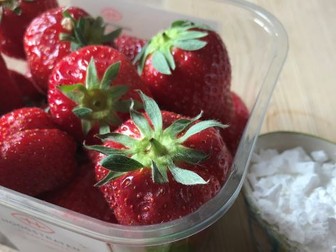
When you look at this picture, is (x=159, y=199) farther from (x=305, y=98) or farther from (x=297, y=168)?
(x=305, y=98)

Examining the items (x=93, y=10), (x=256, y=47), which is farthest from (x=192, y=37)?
(x=93, y=10)

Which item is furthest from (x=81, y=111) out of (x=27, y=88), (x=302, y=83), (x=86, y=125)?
(x=302, y=83)

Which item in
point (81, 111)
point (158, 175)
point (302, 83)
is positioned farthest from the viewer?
point (302, 83)

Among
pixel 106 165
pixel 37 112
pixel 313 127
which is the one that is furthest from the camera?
pixel 313 127

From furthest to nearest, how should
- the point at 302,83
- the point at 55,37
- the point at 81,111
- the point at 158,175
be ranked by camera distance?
1. the point at 302,83
2. the point at 55,37
3. the point at 81,111
4. the point at 158,175

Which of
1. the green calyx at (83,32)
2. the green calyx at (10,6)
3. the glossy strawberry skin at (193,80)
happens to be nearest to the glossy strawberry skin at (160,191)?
the glossy strawberry skin at (193,80)

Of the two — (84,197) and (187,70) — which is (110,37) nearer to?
(187,70)

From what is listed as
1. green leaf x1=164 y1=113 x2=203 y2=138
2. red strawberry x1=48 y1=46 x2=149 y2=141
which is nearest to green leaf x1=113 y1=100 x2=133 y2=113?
red strawberry x1=48 y1=46 x2=149 y2=141
